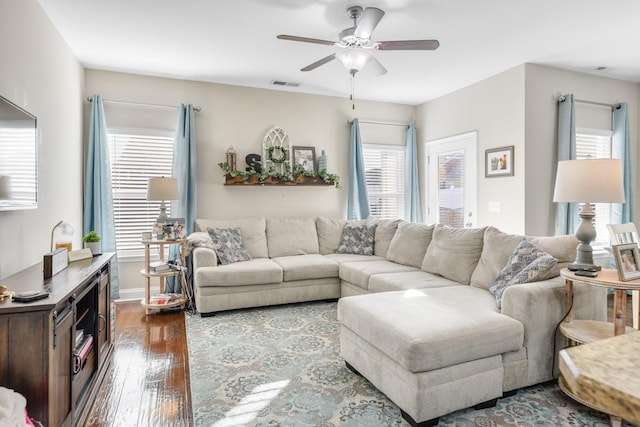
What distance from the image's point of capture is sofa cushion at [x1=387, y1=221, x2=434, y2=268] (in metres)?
4.06

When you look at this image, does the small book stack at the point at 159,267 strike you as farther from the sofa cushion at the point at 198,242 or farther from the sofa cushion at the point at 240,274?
the sofa cushion at the point at 240,274

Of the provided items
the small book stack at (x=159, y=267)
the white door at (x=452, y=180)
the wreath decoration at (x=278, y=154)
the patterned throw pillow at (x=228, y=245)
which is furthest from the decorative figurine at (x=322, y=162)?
the small book stack at (x=159, y=267)

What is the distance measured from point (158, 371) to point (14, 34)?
2.49 m

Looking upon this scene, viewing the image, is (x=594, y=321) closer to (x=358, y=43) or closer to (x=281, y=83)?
(x=358, y=43)

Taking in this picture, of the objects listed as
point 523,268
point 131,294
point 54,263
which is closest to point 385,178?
point 523,268

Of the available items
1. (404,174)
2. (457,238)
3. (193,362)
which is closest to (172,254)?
(193,362)

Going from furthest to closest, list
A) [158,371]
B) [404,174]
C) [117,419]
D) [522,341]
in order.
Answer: [404,174], [158,371], [522,341], [117,419]

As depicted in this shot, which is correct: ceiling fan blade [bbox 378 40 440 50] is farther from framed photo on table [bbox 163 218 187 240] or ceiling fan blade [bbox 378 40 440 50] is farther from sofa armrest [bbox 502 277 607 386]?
framed photo on table [bbox 163 218 187 240]

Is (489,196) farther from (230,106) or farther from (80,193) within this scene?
(80,193)

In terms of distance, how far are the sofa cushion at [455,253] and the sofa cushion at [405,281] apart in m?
0.07

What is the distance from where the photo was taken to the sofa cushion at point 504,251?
2764mm

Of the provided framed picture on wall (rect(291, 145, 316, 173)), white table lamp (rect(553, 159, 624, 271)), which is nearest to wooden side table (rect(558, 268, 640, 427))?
white table lamp (rect(553, 159, 624, 271))

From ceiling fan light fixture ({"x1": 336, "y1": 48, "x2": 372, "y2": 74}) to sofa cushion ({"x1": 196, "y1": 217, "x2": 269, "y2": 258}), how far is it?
250 cm

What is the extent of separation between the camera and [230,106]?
505 centimetres
